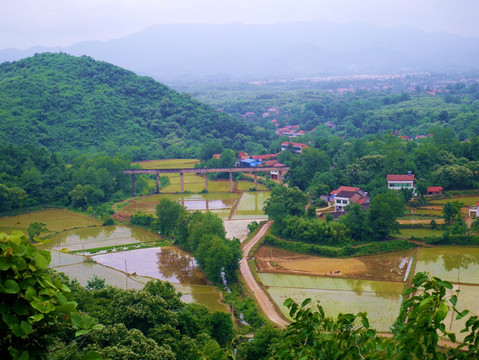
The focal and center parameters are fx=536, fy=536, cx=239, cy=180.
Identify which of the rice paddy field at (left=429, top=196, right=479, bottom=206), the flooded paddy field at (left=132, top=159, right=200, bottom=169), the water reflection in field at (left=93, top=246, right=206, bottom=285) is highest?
the flooded paddy field at (left=132, top=159, right=200, bottom=169)

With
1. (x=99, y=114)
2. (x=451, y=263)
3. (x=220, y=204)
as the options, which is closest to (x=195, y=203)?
(x=220, y=204)

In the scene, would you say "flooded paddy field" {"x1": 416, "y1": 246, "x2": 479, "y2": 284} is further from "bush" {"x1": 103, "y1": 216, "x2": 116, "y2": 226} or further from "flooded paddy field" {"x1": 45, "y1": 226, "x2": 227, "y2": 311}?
"bush" {"x1": 103, "y1": 216, "x2": 116, "y2": 226}

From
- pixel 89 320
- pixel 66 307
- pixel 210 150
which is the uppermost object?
pixel 66 307

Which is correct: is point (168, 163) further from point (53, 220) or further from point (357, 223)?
point (357, 223)

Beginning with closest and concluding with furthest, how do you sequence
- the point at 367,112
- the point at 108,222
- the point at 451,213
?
the point at 451,213
the point at 108,222
the point at 367,112

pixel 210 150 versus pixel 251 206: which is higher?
pixel 210 150

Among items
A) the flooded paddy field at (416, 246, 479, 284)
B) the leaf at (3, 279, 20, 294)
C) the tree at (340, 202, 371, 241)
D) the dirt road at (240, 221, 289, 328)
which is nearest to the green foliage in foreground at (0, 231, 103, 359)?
the leaf at (3, 279, 20, 294)

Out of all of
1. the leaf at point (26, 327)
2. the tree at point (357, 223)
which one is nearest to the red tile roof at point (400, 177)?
the tree at point (357, 223)
